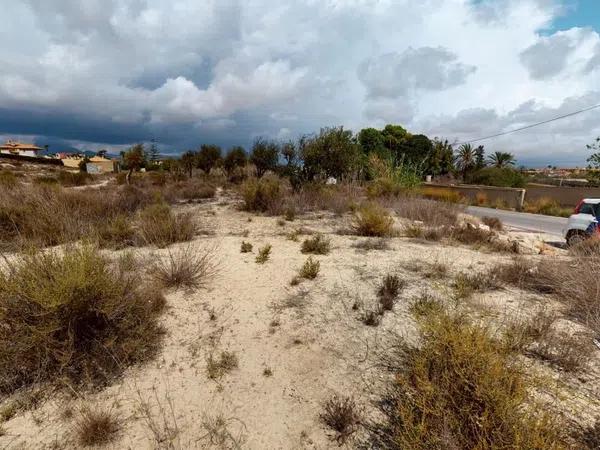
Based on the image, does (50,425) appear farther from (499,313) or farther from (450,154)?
(450,154)

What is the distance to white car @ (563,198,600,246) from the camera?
28.3ft

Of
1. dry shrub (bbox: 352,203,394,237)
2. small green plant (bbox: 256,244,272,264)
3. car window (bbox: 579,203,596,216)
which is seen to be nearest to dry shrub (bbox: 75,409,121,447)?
small green plant (bbox: 256,244,272,264)

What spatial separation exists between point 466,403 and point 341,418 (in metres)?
0.91

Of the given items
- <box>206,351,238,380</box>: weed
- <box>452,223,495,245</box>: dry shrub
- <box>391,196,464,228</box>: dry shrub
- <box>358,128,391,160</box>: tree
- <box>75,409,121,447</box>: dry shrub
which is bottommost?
<box>75,409,121,447</box>: dry shrub

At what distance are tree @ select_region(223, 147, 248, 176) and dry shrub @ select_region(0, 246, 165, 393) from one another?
26.4 m

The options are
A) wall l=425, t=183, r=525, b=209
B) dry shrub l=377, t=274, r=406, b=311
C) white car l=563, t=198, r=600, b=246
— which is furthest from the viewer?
wall l=425, t=183, r=525, b=209

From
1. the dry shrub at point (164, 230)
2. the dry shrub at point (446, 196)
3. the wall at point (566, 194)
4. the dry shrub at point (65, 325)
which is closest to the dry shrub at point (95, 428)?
the dry shrub at point (65, 325)

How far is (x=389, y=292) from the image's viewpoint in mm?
4613

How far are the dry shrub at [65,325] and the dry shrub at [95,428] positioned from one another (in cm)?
49

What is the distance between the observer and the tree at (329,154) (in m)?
15.8

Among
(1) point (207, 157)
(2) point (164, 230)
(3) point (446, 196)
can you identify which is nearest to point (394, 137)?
(1) point (207, 157)

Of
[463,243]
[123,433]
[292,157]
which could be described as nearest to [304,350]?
[123,433]

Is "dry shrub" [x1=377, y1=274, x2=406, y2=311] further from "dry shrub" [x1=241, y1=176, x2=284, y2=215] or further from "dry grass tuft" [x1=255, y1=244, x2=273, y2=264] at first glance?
"dry shrub" [x1=241, y1=176, x2=284, y2=215]

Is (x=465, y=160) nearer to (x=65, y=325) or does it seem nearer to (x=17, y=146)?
(x=65, y=325)
